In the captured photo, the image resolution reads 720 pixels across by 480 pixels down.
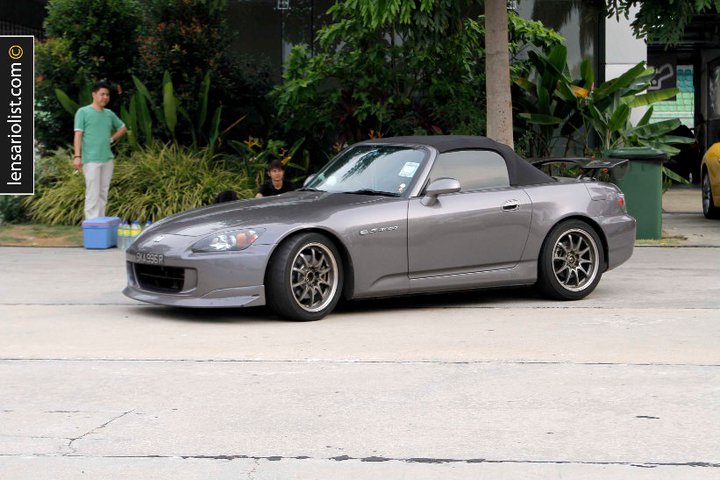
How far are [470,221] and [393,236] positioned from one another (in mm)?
730

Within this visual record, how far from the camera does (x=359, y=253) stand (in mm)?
9094

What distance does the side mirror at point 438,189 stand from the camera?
30.6ft

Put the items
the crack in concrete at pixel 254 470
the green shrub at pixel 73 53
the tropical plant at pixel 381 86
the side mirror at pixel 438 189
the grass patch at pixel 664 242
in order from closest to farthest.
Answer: the crack in concrete at pixel 254 470 → the side mirror at pixel 438 189 → the grass patch at pixel 664 242 → the tropical plant at pixel 381 86 → the green shrub at pixel 73 53

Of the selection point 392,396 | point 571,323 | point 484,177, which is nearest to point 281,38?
point 484,177

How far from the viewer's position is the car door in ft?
30.9

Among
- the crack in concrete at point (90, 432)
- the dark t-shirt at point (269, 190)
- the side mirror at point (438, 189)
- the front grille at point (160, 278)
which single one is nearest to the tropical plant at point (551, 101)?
the dark t-shirt at point (269, 190)

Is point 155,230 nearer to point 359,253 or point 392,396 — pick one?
point 359,253

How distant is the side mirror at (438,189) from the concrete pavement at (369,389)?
87 cm

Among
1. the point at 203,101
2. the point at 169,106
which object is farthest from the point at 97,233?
the point at 203,101

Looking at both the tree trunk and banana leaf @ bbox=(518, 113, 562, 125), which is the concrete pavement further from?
banana leaf @ bbox=(518, 113, 562, 125)

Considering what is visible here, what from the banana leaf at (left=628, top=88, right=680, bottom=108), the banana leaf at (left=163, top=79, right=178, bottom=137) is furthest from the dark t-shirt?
the banana leaf at (left=628, top=88, right=680, bottom=108)

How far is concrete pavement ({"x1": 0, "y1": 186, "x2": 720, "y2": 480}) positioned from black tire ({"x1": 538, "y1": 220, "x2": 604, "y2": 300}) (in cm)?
14

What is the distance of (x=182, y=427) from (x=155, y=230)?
3712mm
